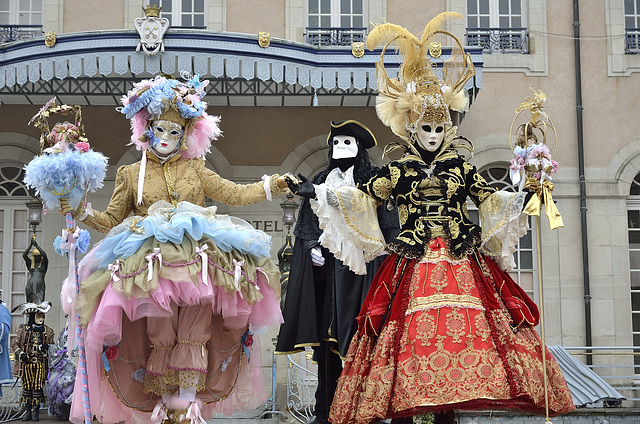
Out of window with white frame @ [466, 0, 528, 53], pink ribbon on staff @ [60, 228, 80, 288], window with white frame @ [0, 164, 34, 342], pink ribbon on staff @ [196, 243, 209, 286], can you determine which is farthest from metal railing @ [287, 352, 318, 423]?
window with white frame @ [466, 0, 528, 53]

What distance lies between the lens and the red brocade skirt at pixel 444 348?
5273mm

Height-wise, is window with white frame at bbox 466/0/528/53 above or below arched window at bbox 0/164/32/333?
above

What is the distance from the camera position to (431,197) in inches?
238

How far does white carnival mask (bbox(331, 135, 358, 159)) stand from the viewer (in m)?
7.20

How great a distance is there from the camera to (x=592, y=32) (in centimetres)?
1361

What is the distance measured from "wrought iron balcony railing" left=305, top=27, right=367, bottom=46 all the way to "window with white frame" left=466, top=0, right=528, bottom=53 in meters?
1.74

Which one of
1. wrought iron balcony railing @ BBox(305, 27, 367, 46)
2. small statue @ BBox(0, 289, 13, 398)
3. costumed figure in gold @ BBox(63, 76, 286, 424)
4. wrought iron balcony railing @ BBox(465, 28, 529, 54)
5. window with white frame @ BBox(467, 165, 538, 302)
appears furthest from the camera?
wrought iron balcony railing @ BBox(465, 28, 529, 54)

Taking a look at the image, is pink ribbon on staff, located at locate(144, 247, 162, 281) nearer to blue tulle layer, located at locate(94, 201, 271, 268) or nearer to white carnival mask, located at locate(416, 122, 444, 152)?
blue tulle layer, located at locate(94, 201, 271, 268)

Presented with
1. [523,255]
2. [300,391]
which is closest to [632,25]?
[523,255]

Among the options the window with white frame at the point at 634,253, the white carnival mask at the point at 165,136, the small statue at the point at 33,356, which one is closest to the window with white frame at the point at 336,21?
the window with white frame at the point at 634,253

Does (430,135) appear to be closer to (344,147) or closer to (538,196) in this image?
(538,196)

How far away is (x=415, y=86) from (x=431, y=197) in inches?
34.3

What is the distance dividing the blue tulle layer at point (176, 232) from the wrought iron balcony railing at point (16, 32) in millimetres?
8536

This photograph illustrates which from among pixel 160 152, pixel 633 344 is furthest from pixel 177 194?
pixel 633 344
